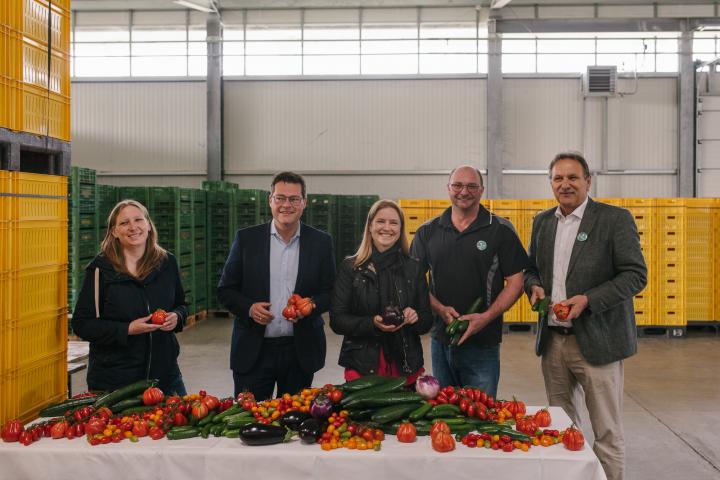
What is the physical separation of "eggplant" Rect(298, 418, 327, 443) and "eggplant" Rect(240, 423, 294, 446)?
0.27 feet

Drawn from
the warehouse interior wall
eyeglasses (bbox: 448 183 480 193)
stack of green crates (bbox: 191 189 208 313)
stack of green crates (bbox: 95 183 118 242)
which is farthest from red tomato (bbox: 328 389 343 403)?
the warehouse interior wall

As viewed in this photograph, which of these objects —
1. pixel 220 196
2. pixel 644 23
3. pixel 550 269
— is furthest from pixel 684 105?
pixel 550 269

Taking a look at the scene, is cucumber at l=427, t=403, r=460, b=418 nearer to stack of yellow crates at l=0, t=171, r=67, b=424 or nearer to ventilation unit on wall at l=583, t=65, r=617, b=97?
stack of yellow crates at l=0, t=171, r=67, b=424

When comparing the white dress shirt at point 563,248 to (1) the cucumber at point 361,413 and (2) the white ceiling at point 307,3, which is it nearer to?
(1) the cucumber at point 361,413

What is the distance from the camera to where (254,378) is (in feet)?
13.2

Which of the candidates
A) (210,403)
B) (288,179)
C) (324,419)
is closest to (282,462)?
(324,419)

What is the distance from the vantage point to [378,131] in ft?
58.5

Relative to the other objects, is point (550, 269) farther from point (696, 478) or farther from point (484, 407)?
point (696, 478)

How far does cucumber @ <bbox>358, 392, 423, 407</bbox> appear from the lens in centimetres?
321

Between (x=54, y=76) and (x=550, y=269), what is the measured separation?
9.74 ft

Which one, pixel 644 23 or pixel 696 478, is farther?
pixel 644 23

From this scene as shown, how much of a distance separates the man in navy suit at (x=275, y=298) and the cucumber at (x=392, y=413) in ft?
3.05

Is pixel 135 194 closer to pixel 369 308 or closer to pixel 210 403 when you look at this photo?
pixel 369 308

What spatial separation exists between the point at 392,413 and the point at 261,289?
1.28 meters
